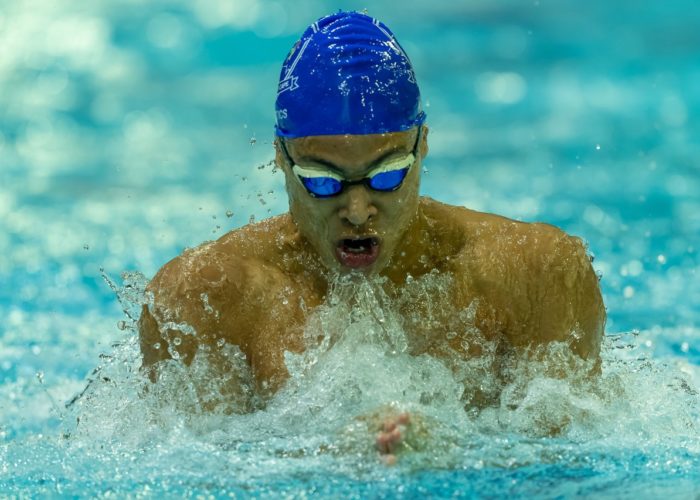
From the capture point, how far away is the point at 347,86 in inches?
96.6

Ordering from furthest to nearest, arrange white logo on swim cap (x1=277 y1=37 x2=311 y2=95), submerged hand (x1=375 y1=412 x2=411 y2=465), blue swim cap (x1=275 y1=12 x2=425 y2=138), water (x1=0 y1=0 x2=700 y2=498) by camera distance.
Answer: white logo on swim cap (x1=277 y1=37 x2=311 y2=95) → blue swim cap (x1=275 y1=12 x2=425 y2=138) → water (x1=0 y1=0 x2=700 y2=498) → submerged hand (x1=375 y1=412 x2=411 y2=465)

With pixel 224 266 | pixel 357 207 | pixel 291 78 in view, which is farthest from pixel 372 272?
pixel 291 78

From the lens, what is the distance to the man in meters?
2.42

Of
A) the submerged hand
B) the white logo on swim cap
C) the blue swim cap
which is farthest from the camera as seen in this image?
the white logo on swim cap

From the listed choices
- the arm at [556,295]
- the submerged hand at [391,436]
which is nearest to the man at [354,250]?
the arm at [556,295]

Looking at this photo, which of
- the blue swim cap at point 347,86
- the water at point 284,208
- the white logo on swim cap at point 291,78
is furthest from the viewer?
the white logo on swim cap at point 291,78

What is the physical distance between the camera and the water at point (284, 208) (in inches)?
91.4

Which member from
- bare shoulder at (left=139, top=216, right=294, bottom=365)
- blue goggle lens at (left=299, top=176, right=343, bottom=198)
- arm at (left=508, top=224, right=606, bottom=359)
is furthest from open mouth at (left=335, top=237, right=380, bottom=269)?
arm at (left=508, top=224, right=606, bottom=359)

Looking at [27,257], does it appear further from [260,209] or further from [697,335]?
[697,335]

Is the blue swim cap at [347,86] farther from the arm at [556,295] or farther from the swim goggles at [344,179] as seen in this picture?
the arm at [556,295]

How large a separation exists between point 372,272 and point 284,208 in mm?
3458

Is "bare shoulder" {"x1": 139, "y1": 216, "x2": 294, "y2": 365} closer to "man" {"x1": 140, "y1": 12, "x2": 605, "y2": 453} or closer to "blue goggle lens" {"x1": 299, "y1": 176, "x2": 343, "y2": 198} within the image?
"man" {"x1": 140, "y1": 12, "x2": 605, "y2": 453}

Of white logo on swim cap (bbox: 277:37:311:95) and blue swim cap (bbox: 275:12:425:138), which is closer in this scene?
blue swim cap (bbox: 275:12:425:138)

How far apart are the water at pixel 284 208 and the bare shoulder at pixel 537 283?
0.07 m
